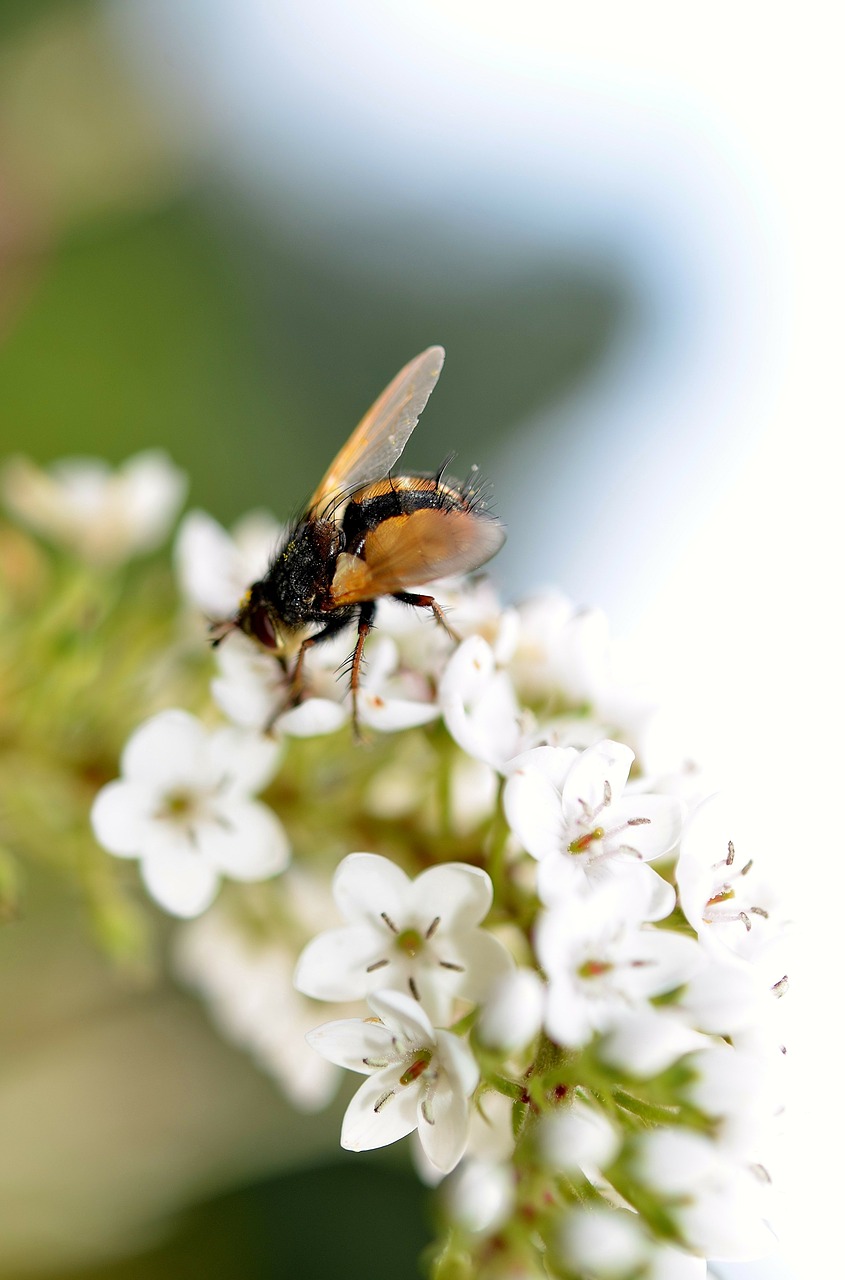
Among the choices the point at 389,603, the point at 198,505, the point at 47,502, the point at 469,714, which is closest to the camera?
the point at 469,714

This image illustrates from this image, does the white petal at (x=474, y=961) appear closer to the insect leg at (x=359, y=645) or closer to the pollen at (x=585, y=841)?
the pollen at (x=585, y=841)

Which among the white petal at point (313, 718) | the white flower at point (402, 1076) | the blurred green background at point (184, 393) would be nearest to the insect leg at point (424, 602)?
the white petal at point (313, 718)

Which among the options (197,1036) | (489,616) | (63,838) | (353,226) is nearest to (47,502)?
(63,838)

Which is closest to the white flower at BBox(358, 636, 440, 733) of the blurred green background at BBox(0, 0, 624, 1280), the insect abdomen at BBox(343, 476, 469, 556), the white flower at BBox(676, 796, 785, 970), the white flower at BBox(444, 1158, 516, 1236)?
the insect abdomen at BBox(343, 476, 469, 556)

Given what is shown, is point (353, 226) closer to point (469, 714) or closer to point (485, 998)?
point (469, 714)

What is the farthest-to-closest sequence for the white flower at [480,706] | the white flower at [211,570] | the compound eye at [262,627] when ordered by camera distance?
the white flower at [211,570]
the compound eye at [262,627]
the white flower at [480,706]

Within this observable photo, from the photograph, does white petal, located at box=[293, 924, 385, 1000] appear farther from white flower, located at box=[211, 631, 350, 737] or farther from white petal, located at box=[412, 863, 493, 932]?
white flower, located at box=[211, 631, 350, 737]

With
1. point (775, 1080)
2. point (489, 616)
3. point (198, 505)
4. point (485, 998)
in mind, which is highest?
point (198, 505)
